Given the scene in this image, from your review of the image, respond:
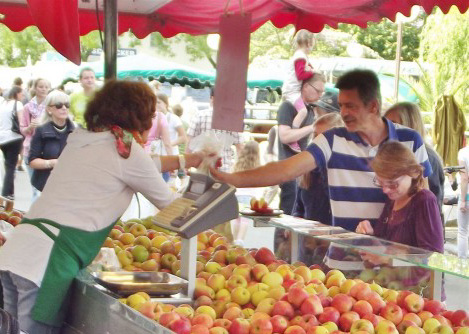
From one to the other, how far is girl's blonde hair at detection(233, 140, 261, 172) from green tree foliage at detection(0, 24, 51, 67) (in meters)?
28.9

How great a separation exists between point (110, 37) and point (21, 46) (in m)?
33.1

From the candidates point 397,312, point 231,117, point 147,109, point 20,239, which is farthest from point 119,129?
point 231,117

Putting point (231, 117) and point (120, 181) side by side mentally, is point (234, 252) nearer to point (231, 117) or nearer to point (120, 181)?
point (120, 181)

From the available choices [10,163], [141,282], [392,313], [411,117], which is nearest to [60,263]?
[141,282]

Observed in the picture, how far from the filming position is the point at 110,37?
222 inches

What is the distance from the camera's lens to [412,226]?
4.00m

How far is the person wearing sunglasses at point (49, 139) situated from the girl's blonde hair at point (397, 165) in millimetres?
4998

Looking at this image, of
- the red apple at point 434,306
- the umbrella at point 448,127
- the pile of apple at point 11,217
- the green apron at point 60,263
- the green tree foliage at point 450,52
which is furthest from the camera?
the green tree foliage at point 450,52

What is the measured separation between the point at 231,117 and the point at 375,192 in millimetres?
1229

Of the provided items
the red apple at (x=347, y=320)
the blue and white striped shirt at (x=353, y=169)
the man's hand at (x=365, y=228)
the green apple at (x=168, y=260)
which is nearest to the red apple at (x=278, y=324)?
the red apple at (x=347, y=320)

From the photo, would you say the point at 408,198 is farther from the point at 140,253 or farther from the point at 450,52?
the point at 450,52

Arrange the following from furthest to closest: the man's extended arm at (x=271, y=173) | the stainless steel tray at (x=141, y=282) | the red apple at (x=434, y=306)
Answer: the man's extended arm at (x=271, y=173), the stainless steel tray at (x=141, y=282), the red apple at (x=434, y=306)

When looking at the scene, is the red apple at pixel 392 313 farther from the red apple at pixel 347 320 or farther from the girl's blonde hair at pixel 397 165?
the girl's blonde hair at pixel 397 165

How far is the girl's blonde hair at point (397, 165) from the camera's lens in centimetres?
395
